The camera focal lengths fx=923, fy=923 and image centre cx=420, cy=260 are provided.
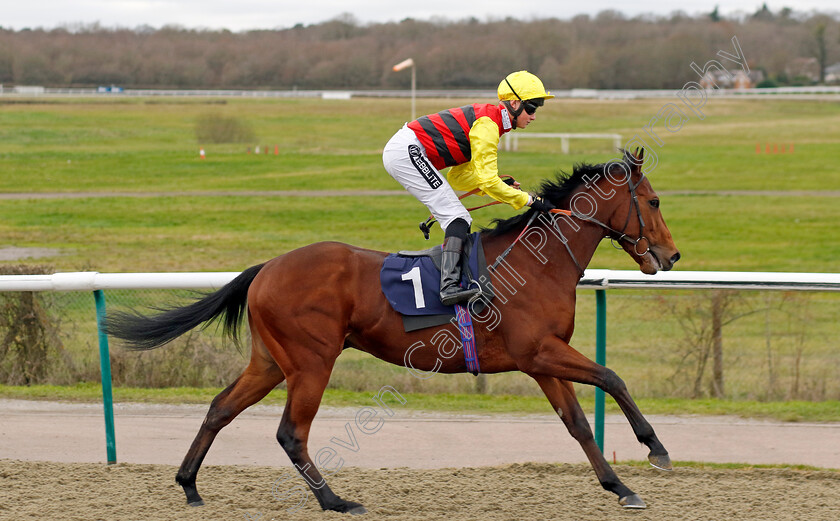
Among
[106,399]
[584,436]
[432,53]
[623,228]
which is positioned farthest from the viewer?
[432,53]

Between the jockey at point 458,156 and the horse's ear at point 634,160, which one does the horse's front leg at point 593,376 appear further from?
the horse's ear at point 634,160

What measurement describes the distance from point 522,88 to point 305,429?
1.86 meters

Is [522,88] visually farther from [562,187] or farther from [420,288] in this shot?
[420,288]

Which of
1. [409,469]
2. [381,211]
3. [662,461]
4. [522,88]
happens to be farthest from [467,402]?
[381,211]

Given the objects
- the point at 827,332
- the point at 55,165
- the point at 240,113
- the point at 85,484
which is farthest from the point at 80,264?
the point at 240,113

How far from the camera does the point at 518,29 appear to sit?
89.1m

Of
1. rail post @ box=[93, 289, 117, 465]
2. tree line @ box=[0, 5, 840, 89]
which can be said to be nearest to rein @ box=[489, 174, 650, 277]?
rail post @ box=[93, 289, 117, 465]

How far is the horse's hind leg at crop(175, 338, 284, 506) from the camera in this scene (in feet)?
14.1

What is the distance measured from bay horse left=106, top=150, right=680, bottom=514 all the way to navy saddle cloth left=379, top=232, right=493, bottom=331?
43 mm

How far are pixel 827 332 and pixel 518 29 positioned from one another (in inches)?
3359

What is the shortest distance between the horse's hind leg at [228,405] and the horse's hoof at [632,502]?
5.48ft

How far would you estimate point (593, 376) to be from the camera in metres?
4.00

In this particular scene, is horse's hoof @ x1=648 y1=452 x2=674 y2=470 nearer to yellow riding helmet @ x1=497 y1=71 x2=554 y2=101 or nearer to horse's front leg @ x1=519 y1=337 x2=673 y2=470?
horse's front leg @ x1=519 y1=337 x2=673 y2=470

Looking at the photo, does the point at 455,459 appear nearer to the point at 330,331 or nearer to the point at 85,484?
the point at 330,331
